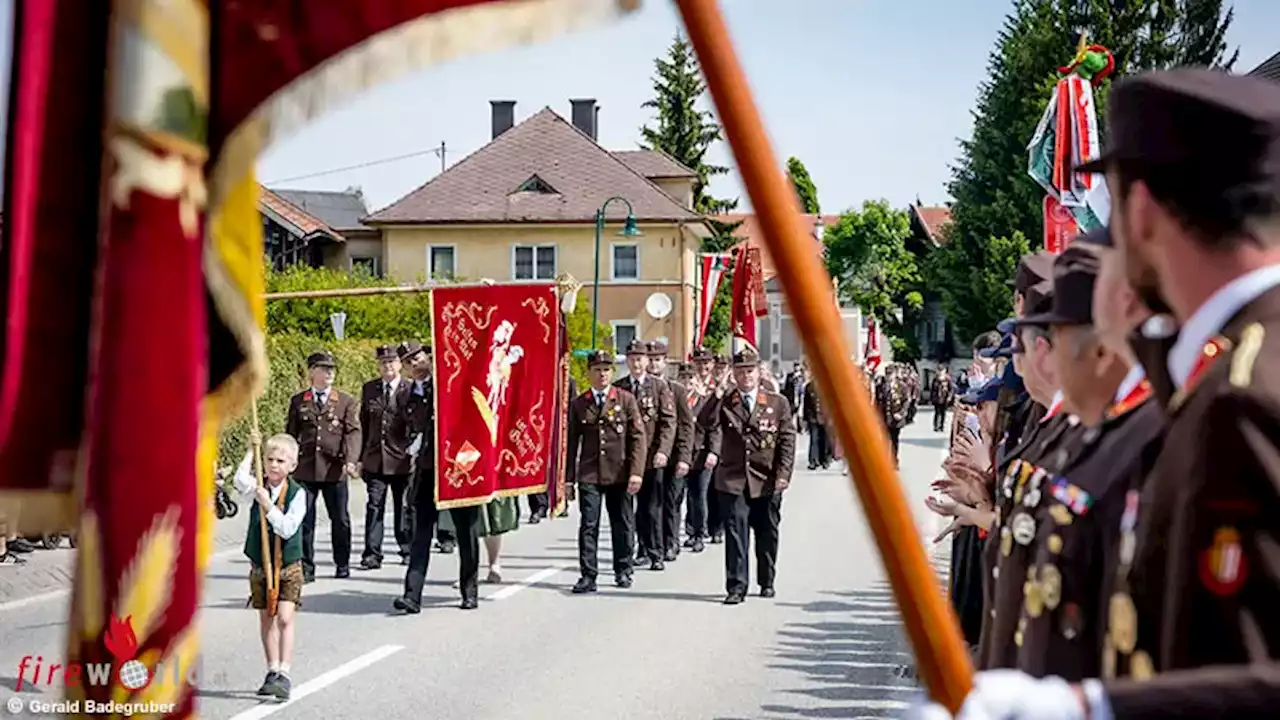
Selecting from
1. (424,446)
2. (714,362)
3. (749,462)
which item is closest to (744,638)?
(749,462)

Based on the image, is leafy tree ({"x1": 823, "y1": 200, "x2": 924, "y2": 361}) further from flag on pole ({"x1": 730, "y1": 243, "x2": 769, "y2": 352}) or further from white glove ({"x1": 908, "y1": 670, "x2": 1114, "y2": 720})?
white glove ({"x1": 908, "y1": 670, "x2": 1114, "y2": 720})

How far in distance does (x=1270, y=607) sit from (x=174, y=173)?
1349mm

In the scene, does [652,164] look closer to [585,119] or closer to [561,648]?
[585,119]

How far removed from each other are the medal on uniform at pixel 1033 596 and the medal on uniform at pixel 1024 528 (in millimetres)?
109

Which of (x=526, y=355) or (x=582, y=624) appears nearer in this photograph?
(x=582, y=624)

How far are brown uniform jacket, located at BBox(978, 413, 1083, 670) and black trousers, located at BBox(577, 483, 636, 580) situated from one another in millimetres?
8957

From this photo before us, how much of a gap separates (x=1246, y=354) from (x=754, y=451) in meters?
10.4

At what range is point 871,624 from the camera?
35.5 feet

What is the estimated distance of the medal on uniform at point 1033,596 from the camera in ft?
9.42

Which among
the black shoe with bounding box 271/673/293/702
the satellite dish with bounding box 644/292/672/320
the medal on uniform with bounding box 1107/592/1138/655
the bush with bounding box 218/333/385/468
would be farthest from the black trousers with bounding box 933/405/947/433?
the medal on uniform with bounding box 1107/592/1138/655

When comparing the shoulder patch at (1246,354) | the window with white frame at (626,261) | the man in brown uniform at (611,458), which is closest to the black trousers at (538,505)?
the man in brown uniform at (611,458)

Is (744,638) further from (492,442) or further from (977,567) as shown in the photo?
(977,567)

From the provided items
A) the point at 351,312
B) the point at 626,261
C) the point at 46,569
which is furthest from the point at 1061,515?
the point at 626,261

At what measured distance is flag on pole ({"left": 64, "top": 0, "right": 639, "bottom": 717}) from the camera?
168 centimetres
